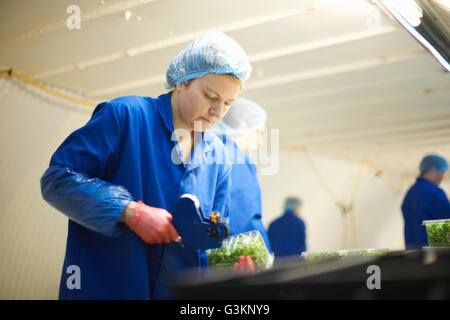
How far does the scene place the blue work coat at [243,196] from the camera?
7.23 feet

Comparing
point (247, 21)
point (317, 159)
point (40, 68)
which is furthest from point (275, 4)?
point (317, 159)

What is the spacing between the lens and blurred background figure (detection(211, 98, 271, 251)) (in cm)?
222

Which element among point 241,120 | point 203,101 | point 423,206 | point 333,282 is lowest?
point 333,282

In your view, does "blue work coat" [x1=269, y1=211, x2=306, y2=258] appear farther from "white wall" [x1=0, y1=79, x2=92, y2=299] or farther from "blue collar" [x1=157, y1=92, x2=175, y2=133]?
"blue collar" [x1=157, y1=92, x2=175, y2=133]

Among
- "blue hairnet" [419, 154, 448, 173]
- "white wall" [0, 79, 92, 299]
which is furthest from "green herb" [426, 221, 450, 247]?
"white wall" [0, 79, 92, 299]

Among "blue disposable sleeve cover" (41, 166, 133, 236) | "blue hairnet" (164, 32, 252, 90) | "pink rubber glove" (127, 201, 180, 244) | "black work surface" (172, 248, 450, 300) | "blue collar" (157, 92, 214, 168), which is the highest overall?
"blue hairnet" (164, 32, 252, 90)

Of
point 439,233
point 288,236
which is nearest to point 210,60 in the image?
point 439,233

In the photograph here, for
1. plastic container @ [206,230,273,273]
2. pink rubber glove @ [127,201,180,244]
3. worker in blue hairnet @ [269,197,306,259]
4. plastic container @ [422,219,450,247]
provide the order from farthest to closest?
worker in blue hairnet @ [269,197,306,259] < plastic container @ [422,219,450,247] < plastic container @ [206,230,273,273] < pink rubber glove @ [127,201,180,244]

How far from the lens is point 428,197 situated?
2355mm

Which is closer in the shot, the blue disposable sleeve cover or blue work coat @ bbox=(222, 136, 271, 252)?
the blue disposable sleeve cover

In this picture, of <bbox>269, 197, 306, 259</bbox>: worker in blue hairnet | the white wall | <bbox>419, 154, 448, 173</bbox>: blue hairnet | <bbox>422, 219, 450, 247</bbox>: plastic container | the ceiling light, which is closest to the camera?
the white wall

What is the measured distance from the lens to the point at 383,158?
3471 millimetres

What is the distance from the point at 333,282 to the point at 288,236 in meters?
3.82

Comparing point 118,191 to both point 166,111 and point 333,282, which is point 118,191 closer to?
point 166,111
